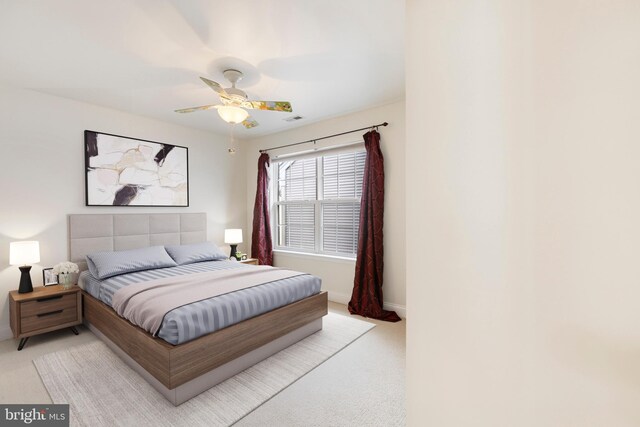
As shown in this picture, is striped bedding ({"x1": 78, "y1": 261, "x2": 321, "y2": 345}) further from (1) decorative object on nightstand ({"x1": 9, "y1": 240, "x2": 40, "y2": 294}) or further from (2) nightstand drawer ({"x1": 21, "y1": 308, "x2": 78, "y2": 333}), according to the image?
(1) decorative object on nightstand ({"x1": 9, "y1": 240, "x2": 40, "y2": 294})

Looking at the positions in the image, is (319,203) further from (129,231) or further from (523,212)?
(523,212)

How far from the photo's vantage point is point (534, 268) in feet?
1.77

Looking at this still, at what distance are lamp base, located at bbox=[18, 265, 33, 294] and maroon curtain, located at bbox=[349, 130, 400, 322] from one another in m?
3.45

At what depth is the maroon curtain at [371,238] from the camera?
11.3 ft

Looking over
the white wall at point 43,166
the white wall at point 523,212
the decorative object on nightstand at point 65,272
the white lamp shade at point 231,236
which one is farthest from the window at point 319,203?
the white wall at point 523,212

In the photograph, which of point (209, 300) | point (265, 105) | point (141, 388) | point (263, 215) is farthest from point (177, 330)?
point (263, 215)

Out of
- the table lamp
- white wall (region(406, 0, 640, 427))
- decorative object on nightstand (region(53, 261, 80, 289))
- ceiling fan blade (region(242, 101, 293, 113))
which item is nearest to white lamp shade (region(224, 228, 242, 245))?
the table lamp

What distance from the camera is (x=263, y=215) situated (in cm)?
467

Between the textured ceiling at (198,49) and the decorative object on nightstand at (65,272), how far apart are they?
6.08ft

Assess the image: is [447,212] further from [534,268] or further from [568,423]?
[568,423]

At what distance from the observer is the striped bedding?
75.5 inches

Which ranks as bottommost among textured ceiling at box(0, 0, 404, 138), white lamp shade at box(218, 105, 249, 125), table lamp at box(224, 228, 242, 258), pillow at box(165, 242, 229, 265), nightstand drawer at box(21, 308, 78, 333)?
nightstand drawer at box(21, 308, 78, 333)

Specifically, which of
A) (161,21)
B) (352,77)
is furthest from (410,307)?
(352,77)

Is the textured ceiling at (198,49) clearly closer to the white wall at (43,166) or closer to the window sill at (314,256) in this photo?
the white wall at (43,166)
